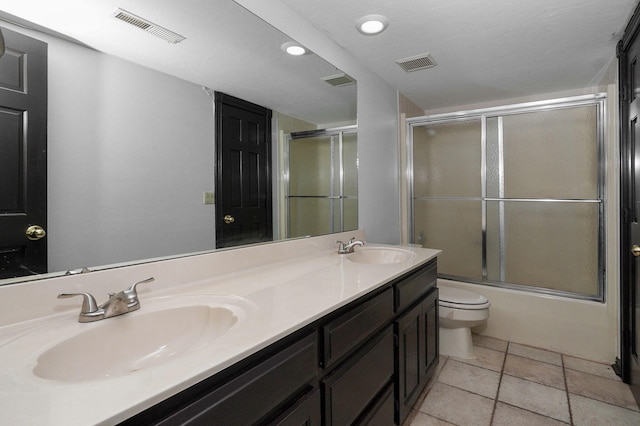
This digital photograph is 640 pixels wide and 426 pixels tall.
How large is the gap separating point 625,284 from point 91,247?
108 inches

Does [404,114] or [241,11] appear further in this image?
[404,114]

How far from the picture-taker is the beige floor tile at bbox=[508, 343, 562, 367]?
2.31 m

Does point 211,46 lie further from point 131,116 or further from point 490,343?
point 490,343

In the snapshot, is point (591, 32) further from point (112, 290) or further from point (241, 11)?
point (112, 290)

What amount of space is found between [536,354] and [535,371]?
30 cm

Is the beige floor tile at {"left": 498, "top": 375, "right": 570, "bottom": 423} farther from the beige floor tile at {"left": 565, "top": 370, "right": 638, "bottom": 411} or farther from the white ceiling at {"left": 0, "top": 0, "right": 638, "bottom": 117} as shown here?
the white ceiling at {"left": 0, "top": 0, "right": 638, "bottom": 117}

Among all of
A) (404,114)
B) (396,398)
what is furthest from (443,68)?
(396,398)

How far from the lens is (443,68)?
8.07 ft

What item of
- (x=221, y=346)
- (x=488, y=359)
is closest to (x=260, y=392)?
(x=221, y=346)

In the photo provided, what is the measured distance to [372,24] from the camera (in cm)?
185

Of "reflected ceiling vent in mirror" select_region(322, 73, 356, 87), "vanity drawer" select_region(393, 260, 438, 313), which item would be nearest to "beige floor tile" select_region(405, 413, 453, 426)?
"vanity drawer" select_region(393, 260, 438, 313)

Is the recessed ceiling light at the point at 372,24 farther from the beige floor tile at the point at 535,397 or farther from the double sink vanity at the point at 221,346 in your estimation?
the beige floor tile at the point at 535,397

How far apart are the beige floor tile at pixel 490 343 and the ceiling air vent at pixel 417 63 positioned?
2.23 m

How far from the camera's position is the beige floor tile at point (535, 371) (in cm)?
204
